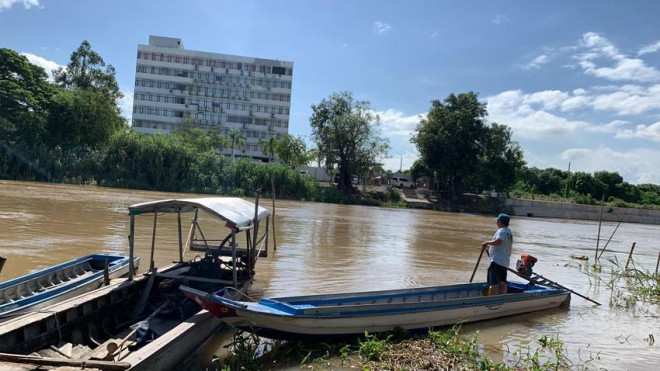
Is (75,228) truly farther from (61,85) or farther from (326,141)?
(61,85)

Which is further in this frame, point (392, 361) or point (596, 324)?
point (596, 324)

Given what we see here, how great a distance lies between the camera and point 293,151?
59.5 m

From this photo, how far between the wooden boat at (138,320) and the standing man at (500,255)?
4299 millimetres

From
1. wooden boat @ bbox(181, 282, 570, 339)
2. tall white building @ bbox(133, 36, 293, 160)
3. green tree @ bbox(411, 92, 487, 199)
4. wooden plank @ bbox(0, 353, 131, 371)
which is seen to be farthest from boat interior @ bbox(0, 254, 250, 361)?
tall white building @ bbox(133, 36, 293, 160)

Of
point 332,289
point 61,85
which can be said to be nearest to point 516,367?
point 332,289

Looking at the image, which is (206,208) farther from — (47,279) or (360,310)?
(47,279)

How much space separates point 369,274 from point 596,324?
538 centimetres

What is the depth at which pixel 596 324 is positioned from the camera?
858 cm

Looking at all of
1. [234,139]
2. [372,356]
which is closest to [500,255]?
[372,356]

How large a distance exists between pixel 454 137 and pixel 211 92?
4525 cm

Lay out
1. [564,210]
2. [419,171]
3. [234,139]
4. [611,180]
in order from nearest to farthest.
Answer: [564,210] → [419,171] → [234,139] → [611,180]

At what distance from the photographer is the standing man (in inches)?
326

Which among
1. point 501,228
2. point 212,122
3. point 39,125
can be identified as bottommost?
point 501,228

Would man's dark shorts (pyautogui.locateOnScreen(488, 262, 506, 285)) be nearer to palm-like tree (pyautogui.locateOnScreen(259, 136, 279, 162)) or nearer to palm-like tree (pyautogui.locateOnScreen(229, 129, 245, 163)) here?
palm-like tree (pyautogui.locateOnScreen(259, 136, 279, 162))
